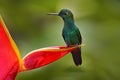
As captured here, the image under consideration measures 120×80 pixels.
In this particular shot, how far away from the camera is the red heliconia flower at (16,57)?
932mm

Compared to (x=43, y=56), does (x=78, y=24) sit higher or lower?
lower

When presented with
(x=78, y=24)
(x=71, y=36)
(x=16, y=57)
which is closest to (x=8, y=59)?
(x=16, y=57)

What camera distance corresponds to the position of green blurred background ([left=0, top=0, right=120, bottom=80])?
1583 millimetres

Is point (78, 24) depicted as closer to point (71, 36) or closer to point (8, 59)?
point (71, 36)

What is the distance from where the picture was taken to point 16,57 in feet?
3.11

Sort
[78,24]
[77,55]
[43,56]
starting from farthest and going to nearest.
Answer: [78,24] → [77,55] → [43,56]

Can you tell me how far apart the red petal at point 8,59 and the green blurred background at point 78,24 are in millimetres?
574

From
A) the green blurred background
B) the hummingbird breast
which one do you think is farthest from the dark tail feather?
the green blurred background

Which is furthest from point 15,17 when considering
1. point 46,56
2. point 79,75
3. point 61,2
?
point 46,56

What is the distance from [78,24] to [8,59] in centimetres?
61

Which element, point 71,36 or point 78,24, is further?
point 78,24

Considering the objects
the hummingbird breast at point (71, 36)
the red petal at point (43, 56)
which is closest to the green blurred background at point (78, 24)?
the hummingbird breast at point (71, 36)

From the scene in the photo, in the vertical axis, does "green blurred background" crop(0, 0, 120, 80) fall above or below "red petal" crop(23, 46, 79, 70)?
below

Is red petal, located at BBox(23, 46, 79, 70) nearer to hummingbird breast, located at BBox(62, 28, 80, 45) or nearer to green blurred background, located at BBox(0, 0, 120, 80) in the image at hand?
hummingbird breast, located at BBox(62, 28, 80, 45)
